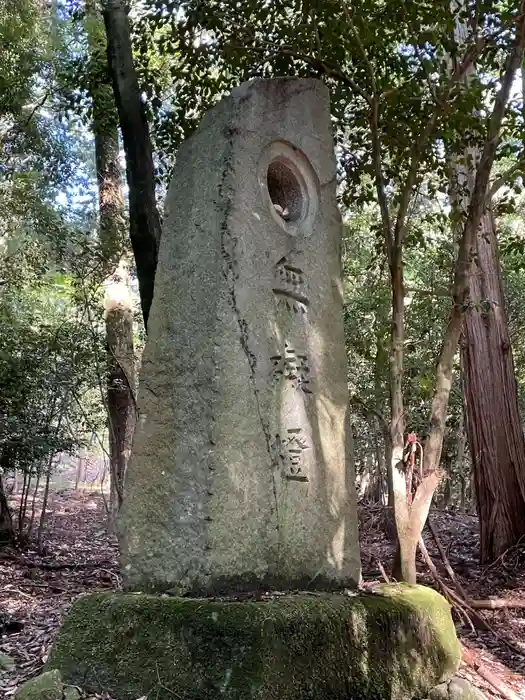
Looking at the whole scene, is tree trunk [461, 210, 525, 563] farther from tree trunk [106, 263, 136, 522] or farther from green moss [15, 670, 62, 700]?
green moss [15, 670, 62, 700]

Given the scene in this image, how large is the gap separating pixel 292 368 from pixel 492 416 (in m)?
4.41

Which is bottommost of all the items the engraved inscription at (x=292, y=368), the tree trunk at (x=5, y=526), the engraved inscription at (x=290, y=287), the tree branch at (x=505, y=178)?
the tree trunk at (x=5, y=526)

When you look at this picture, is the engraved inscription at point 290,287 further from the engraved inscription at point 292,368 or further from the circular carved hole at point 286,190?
the circular carved hole at point 286,190

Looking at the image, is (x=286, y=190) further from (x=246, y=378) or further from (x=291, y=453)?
(x=291, y=453)

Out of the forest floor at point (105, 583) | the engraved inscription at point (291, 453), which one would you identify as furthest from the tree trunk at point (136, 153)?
the forest floor at point (105, 583)

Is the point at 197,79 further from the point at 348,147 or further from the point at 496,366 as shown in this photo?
the point at 496,366

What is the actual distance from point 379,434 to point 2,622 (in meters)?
10.4

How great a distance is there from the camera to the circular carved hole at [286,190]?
4.05m

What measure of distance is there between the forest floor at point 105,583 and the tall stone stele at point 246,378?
0.86 meters

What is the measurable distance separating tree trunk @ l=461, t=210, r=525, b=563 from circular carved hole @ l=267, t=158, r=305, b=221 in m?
3.32

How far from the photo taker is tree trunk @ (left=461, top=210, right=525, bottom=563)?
7.06 metres

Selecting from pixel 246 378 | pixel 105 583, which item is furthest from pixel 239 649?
pixel 105 583

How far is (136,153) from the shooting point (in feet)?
18.0

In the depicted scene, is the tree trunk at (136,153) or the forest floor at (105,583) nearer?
the forest floor at (105,583)
